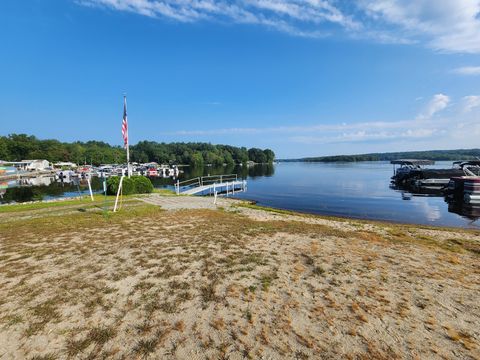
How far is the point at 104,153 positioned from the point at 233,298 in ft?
480

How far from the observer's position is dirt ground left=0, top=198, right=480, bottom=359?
10.8ft

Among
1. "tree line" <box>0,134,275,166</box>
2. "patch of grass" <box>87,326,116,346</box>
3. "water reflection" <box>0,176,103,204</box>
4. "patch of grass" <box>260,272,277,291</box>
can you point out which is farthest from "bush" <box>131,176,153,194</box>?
"tree line" <box>0,134,275,166</box>

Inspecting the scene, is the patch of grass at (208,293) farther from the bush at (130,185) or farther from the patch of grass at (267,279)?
the bush at (130,185)

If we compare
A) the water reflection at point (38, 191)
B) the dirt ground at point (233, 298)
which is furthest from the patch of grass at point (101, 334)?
the water reflection at point (38, 191)

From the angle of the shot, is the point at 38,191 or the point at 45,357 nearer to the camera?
the point at 45,357

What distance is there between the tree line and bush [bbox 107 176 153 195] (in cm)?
10870

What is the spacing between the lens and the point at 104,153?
132 m

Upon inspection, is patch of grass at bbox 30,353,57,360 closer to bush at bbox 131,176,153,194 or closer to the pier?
bush at bbox 131,176,153,194

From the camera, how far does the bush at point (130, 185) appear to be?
2036 centimetres

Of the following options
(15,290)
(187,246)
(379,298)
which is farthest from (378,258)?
(15,290)

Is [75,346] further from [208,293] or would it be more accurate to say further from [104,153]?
[104,153]

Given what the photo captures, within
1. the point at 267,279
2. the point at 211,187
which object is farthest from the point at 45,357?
the point at 211,187

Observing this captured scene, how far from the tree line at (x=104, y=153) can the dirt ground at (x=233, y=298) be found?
124482mm

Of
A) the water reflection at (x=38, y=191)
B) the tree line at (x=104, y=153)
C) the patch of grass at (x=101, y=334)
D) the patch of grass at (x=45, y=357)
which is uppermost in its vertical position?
the tree line at (x=104, y=153)
